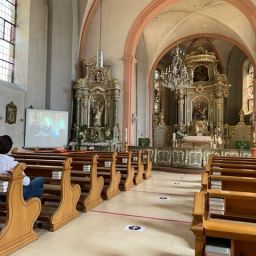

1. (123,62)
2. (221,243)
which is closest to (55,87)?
(123,62)

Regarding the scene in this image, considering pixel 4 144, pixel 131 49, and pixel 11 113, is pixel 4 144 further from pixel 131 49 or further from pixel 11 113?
pixel 131 49

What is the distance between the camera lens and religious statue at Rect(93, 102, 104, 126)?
12.0m

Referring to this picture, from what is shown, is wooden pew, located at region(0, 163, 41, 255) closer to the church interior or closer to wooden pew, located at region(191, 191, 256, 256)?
the church interior

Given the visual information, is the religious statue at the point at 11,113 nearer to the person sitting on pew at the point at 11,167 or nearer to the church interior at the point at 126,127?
the church interior at the point at 126,127

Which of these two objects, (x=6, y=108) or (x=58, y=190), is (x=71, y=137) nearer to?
(x=6, y=108)

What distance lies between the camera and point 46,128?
10406 millimetres

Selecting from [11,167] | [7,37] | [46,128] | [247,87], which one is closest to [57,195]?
[11,167]

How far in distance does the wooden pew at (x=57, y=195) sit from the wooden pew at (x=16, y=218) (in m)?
0.43

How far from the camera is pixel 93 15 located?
41.6ft

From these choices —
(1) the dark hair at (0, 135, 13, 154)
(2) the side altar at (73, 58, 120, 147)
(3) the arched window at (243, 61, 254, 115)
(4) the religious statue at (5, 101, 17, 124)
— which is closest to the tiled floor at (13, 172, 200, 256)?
(1) the dark hair at (0, 135, 13, 154)

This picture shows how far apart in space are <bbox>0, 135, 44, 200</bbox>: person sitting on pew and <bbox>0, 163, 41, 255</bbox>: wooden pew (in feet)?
0.72

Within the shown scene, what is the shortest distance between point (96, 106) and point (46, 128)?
2.60m

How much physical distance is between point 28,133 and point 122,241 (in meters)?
7.55

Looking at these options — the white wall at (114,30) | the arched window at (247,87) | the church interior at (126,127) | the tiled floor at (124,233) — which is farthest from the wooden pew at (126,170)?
the arched window at (247,87)
